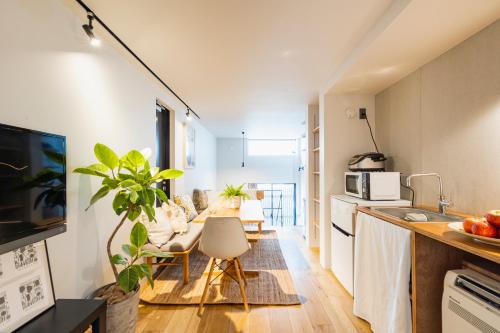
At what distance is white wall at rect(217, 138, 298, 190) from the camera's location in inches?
310

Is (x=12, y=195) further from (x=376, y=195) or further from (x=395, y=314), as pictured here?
(x=376, y=195)

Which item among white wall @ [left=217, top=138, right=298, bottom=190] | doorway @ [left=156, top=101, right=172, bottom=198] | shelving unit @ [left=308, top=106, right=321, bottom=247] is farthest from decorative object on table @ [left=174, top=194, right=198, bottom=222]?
white wall @ [left=217, top=138, right=298, bottom=190]

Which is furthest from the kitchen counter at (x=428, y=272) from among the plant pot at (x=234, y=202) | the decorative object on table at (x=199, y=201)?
the decorative object on table at (x=199, y=201)

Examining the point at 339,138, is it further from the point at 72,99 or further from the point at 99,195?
the point at 72,99

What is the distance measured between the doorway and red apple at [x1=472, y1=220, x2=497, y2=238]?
3566 millimetres

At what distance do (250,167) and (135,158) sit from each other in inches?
241

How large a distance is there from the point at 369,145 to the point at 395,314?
216cm

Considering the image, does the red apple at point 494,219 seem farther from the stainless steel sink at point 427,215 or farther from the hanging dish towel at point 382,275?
the stainless steel sink at point 427,215

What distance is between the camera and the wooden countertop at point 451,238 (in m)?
1.00

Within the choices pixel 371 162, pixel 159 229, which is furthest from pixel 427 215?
pixel 159 229

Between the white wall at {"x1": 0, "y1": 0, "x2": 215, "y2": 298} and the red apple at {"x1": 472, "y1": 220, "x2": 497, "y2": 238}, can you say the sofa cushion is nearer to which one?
the white wall at {"x1": 0, "y1": 0, "x2": 215, "y2": 298}

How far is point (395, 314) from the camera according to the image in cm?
157

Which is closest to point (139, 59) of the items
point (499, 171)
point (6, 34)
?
point (6, 34)

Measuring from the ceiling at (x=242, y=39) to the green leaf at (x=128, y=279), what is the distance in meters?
1.91
